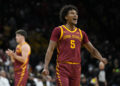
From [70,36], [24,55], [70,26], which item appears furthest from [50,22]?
[70,36]

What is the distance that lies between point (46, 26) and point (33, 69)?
3938 millimetres

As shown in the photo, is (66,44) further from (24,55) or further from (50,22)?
(50,22)

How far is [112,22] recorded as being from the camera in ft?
60.2

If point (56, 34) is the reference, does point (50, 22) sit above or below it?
below

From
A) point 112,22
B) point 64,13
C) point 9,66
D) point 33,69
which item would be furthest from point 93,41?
point 64,13

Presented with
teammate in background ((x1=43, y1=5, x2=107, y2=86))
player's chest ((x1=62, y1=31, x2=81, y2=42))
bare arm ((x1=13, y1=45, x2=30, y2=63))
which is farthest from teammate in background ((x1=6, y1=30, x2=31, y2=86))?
player's chest ((x1=62, y1=31, x2=81, y2=42))

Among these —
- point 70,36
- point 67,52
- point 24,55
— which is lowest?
point 24,55

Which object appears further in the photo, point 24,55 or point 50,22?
point 50,22

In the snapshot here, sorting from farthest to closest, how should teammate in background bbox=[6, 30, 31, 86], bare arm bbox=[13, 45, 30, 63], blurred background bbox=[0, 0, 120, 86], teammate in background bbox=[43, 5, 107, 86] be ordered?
blurred background bbox=[0, 0, 120, 86], teammate in background bbox=[6, 30, 31, 86], bare arm bbox=[13, 45, 30, 63], teammate in background bbox=[43, 5, 107, 86]

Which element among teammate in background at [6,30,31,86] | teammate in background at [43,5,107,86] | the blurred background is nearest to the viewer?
teammate in background at [43,5,107,86]

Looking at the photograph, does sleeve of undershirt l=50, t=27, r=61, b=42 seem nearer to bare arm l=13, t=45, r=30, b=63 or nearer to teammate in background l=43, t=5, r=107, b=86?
teammate in background l=43, t=5, r=107, b=86

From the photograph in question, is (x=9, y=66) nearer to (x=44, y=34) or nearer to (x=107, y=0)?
(x=44, y=34)

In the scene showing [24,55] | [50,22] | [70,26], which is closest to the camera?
[70,26]

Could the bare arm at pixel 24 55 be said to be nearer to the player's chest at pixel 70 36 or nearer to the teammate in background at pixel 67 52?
the teammate in background at pixel 67 52
